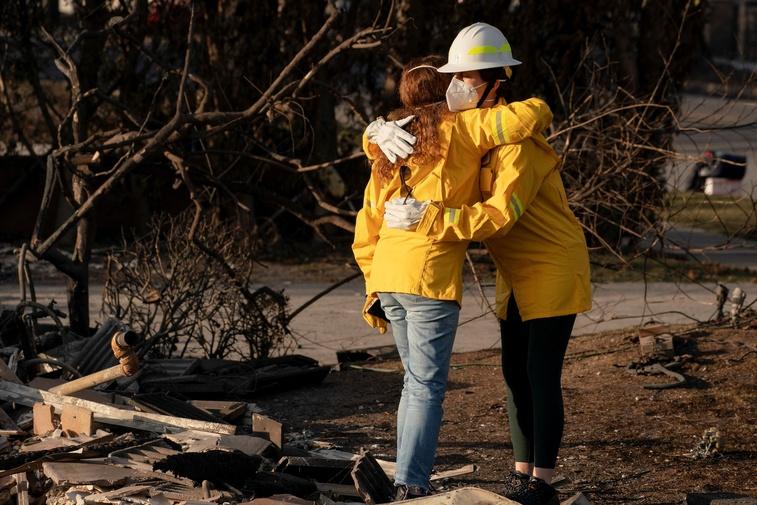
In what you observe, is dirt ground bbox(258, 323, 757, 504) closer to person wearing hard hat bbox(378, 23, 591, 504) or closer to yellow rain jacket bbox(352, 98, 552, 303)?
person wearing hard hat bbox(378, 23, 591, 504)

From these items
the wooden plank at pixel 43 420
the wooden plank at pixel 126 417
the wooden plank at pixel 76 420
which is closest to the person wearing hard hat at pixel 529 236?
the wooden plank at pixel 126 417

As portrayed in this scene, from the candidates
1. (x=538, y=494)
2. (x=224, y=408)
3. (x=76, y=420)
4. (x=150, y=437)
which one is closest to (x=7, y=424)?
(x=76, y=420)

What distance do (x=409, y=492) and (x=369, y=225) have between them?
98 centimetres

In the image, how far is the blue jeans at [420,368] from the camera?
14.6ft

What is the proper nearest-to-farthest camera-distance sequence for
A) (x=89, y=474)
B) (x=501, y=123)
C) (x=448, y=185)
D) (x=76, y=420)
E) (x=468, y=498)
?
(x=468, y=498), (x=501, y=123), (x=448, y=185), (x=89, y=474), (x=76, y=420)

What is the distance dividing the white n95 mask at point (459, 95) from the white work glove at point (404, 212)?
0.36m

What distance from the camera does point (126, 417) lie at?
231 inches

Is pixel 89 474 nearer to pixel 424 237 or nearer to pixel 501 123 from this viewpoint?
pixel 424 237

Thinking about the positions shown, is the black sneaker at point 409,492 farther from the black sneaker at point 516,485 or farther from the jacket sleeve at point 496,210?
the jacket sleeve at point 496,210

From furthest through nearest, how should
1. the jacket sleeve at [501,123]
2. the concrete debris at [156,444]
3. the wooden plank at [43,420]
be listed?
1. the wooden plank at [43,420]
2. the concrete debris at [156,444]
3. the jacket sleeve at [501,123]

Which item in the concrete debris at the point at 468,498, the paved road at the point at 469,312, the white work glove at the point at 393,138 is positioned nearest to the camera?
the concrete debris at the point at 468,498

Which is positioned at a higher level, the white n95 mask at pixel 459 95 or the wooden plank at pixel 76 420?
the white n95 mask at pixel 459 95

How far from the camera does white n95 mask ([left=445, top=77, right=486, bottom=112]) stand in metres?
4.46

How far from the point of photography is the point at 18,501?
505 cm
